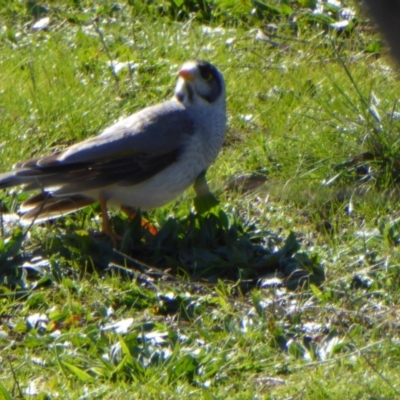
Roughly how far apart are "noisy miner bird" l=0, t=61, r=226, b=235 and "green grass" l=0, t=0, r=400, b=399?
160mm

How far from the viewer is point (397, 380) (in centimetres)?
322

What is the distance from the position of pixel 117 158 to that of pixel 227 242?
0.79 m

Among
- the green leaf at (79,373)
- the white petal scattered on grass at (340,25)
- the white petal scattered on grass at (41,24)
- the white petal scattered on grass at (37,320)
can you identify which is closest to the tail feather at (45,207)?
the white petal scattered on grass at (37,320)

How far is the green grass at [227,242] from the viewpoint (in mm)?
3357

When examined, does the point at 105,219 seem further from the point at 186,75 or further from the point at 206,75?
the point at 206,75

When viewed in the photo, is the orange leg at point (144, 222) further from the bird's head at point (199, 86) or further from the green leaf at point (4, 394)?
the green leaf at point (4, 394)

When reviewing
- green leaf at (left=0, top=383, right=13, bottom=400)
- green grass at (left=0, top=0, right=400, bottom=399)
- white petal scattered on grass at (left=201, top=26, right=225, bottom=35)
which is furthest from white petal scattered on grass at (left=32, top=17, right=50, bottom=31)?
green leaf at (left=0, top=383, right=13, bottom=400)

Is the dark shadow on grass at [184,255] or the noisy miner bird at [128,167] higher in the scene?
the noisy miner bird at [128,167]

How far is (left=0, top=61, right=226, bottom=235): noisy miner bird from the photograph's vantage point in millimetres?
4562

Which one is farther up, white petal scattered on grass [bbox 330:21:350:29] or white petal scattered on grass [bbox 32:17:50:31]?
white petal scattered on grass [bbox 32:17:50:31]

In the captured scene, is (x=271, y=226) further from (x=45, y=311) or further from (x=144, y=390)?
(x=144, y=390)

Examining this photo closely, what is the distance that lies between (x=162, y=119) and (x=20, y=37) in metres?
2.99

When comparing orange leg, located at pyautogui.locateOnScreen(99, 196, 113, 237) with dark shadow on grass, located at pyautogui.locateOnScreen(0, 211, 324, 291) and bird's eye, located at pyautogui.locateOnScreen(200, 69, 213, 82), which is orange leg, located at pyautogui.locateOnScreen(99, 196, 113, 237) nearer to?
dark shadow on grass, located at pyautogui.locateOnScreen(0, 211, 324, 291)

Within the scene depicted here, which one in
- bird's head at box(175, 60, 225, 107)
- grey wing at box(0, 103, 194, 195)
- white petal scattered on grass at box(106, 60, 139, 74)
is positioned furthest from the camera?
white petal scattered on grass at box(106, 60, 139, 74)
